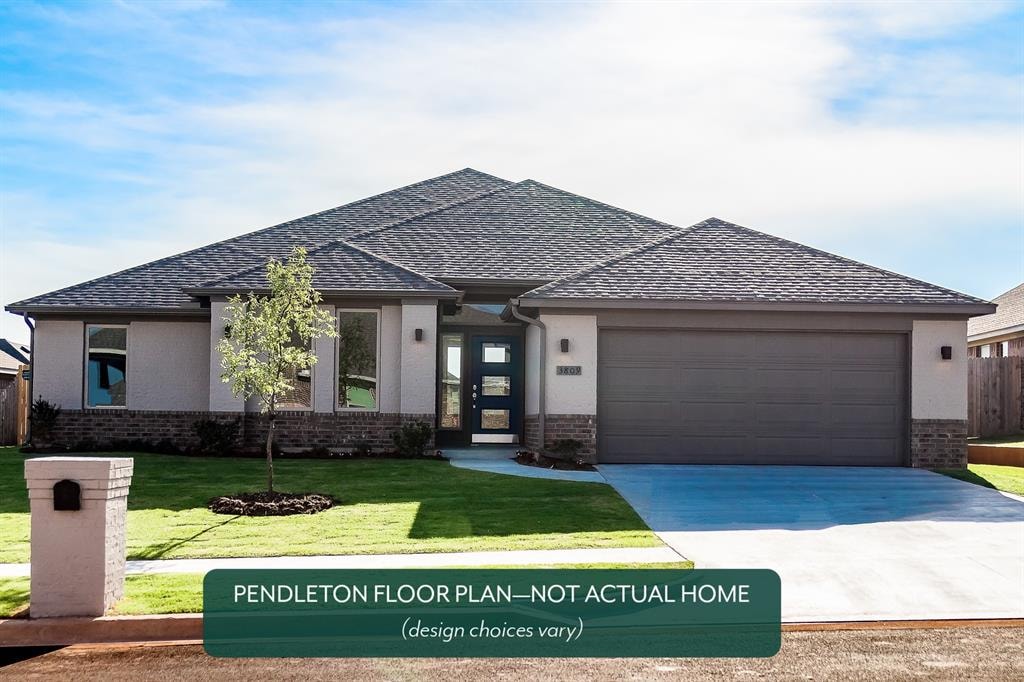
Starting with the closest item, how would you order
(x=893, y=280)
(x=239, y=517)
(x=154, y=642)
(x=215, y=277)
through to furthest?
(x=154, y=642) → (x=239, y=517) → (x=893, y=280) → (x=215, y=277)

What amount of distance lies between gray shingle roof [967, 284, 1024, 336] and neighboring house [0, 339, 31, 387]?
91.1 ft

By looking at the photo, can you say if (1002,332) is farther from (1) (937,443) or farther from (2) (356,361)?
(2) (356,361)

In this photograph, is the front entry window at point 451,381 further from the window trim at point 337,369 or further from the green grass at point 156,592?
the green grass at point 156,592

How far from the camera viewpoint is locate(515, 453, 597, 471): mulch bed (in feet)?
51.9

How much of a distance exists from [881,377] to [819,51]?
19.4 feet

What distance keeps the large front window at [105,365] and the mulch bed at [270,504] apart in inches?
328

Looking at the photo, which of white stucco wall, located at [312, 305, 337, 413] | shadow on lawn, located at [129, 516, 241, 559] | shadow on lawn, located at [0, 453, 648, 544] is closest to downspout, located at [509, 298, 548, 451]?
shadow on lawn, located at [0, 453, 648, 544]

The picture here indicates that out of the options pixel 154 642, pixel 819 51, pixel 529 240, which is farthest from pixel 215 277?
pixel 154 642

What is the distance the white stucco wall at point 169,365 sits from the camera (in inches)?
764

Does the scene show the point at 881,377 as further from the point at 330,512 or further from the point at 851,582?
the point at 330,512

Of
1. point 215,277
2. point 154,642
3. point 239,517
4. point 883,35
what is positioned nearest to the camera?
point 154,642

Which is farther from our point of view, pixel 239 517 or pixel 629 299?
pixel 629 299

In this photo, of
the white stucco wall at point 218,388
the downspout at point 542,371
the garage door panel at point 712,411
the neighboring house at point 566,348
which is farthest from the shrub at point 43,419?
the garage door panel at point 712,411

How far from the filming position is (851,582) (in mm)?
8547
